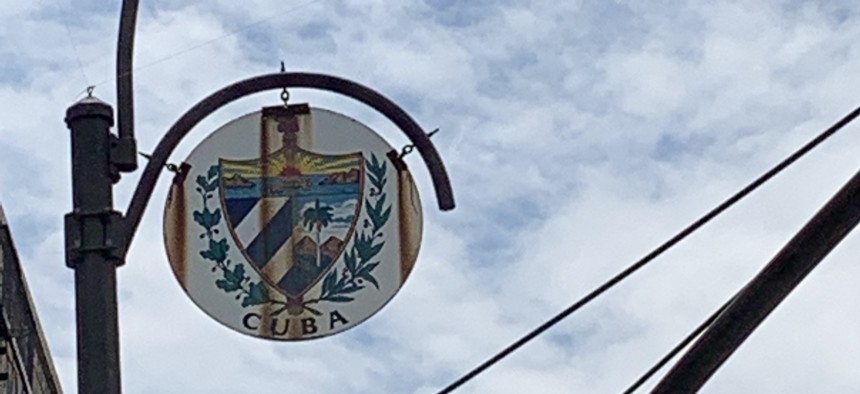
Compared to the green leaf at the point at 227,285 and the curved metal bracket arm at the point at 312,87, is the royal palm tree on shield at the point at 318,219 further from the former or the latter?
the curved metal bracket arm at the point at 312,87

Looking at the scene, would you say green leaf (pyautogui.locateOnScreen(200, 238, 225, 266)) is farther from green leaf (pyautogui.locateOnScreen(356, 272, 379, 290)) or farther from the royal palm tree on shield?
green leaf (pyautogui.locateOnScreen(356, 272, 379, 290))

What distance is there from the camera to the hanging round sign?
270 inches

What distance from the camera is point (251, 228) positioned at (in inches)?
272

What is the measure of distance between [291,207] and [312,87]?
18.0 inches

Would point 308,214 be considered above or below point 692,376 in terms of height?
above

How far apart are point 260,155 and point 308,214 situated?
29 centimetres

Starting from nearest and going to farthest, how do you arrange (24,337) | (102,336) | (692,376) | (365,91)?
(692,376) < (102,336) < (365,91) < (24,337)

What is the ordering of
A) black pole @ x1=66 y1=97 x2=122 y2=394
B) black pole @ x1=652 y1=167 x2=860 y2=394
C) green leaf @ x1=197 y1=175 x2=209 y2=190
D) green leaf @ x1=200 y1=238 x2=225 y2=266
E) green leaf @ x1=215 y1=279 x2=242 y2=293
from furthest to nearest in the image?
green leaf @ x1=197 y1=175 x2=209 y2=190, green leaf @ x1=200 y1=238 x2=225 y2=266, green leaf @ x1=215 y1=279 x2=242 y2=293, black pole @ x1=66 y1=97 x2=122 y2=394, black pole @ x1=652 y1=167 x2=860 y2=394

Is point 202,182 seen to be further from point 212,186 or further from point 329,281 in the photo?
point 329,281

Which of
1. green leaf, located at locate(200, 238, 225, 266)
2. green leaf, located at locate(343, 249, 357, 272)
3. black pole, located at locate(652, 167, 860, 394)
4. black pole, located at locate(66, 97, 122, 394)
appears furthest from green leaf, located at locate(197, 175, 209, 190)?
black pole, located at locate(652, 167, 860, 394)

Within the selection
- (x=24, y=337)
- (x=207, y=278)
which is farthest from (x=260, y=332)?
(x=24, y=337)

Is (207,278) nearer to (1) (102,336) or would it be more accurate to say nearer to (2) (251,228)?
(2) (251,228)

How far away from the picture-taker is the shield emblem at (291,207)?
6.89m

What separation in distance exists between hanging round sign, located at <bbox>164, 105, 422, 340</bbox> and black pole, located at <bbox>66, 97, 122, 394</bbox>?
2.10ft
